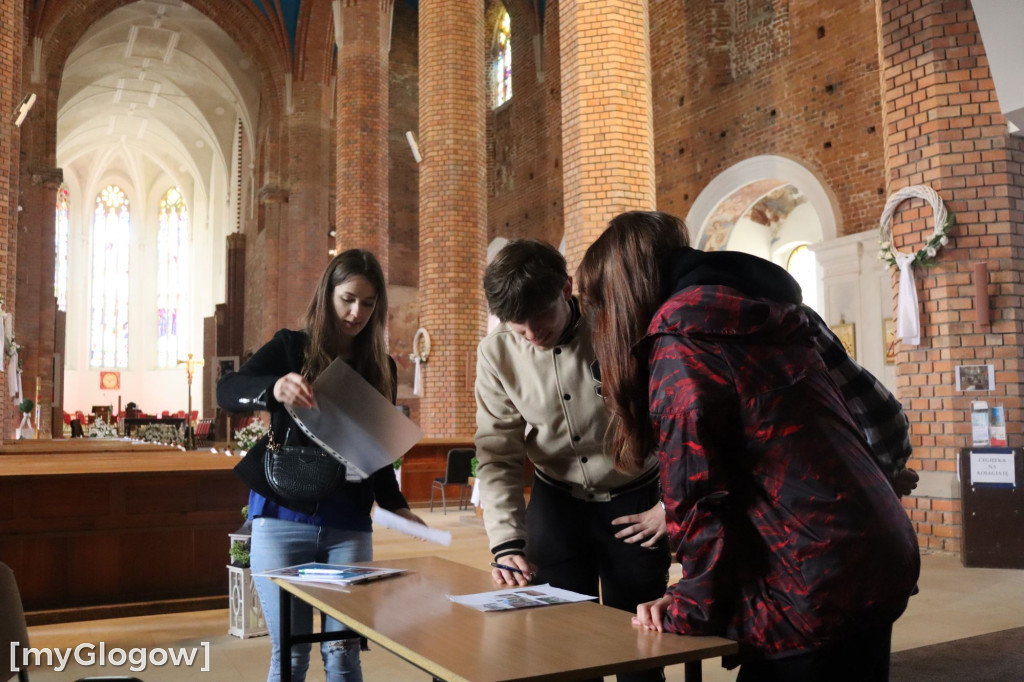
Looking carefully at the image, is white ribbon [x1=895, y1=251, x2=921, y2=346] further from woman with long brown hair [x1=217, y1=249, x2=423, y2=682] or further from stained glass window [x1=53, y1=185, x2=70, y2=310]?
stained glass window [x1=53, y1=185, x2=70, y2=310]

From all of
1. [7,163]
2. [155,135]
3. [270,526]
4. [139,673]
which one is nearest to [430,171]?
[7,163]

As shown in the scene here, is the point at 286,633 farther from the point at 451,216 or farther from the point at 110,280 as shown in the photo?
the point at 110,280

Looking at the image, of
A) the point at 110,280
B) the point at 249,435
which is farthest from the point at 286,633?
the point at 110,280

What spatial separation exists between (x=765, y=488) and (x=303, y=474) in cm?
135

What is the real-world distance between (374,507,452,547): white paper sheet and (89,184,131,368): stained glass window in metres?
39.5

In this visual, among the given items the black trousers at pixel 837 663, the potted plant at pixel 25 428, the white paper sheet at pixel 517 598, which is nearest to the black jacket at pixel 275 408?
the white paper sheet at pixel 517 598

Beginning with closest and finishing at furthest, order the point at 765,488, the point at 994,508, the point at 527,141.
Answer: the point at 765,488 < the point at 994,508 < the point at 527,141

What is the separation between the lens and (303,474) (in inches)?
93.9

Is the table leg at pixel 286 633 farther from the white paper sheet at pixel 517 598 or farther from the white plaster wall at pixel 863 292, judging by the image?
the white plaster wall at pixel 863 292

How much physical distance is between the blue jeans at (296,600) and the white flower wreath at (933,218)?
580 centimetres

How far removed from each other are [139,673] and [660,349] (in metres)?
3.74

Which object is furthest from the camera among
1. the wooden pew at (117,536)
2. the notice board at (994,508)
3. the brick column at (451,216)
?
the brick column at (451,216)

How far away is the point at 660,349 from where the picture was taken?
61.0 inches

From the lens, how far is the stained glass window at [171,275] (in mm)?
38531
